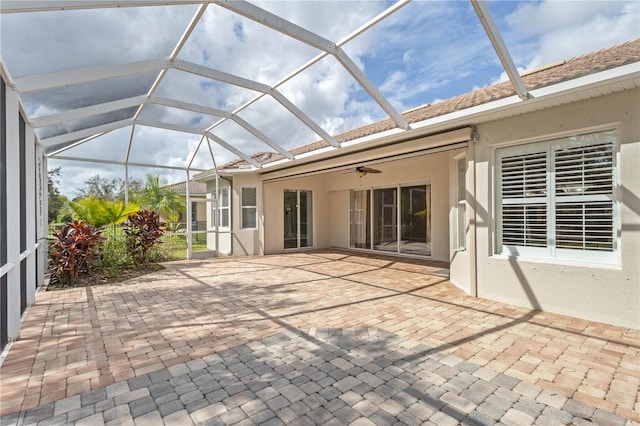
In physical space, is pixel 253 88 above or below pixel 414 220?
above

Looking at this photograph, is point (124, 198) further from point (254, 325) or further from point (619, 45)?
point (619, 45)

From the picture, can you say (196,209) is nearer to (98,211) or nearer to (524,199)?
(98,211)

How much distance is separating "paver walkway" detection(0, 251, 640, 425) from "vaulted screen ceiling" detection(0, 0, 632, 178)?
3.55m

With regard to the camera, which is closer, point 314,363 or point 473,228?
point 314,363

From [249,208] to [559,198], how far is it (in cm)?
1019

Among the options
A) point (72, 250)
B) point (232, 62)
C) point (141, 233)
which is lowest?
point (72, 250)

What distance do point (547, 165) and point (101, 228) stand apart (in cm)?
1089

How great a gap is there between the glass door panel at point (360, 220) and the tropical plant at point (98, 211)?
8236mm

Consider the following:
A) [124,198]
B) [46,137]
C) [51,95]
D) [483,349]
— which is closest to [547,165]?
[483,349]

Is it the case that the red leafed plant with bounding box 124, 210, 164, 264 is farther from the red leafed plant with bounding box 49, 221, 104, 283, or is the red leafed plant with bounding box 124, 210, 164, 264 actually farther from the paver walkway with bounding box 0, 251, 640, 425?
the paver walkway with bounding box 0, 251, 640, 425

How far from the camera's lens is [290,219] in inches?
537

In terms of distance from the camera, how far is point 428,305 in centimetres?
567

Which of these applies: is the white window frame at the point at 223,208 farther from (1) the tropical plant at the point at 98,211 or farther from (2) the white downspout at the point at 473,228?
(2) the white downspout at the point at 473,228

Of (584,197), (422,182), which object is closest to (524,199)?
(584,197)
